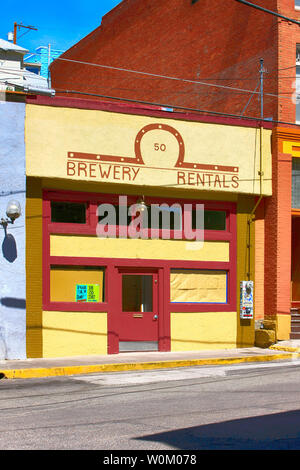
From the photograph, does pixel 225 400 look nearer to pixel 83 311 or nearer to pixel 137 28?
pixel 83 311

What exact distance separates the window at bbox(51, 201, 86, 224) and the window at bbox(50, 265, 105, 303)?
121cm

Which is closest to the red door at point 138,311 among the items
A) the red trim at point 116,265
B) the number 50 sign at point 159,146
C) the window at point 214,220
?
the red trim at point 116,265

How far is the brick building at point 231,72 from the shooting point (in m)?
20.2

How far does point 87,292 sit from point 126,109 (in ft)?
16.4

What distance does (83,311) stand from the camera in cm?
1775

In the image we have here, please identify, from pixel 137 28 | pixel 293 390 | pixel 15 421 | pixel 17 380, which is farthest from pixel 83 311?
pixel 137 28

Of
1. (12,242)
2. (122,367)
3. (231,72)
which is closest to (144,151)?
(12,242)

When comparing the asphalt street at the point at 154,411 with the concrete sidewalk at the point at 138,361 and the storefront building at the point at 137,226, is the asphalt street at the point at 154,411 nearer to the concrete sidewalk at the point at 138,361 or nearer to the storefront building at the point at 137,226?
the concrete sidewalk at the point at 138,361

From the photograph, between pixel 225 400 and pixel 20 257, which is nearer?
pixel 225 400

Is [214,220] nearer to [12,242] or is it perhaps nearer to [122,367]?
[122,367]

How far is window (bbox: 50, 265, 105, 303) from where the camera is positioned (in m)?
17.6

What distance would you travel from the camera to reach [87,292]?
59.0 feet
